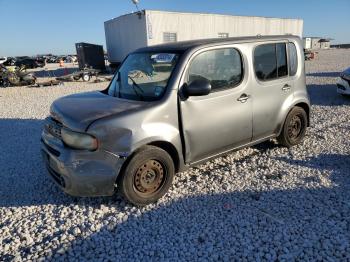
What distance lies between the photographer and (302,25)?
3070 centimetres

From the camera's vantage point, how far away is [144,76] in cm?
411

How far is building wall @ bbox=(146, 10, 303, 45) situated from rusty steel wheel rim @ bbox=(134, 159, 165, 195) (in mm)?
17739

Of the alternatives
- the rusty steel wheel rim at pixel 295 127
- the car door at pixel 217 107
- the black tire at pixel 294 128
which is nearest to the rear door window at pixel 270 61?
the car door at pixel 217 107

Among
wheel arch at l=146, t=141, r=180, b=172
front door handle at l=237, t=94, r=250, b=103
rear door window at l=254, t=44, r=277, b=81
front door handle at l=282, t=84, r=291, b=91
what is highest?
rear door window at l=254, t=44, r=277, b=81

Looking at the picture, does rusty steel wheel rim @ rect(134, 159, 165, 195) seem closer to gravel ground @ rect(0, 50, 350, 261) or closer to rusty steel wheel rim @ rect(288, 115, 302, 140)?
gravel ground @ rect(0, 50, 350, 261)

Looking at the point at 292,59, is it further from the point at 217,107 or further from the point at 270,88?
the point at 217,107

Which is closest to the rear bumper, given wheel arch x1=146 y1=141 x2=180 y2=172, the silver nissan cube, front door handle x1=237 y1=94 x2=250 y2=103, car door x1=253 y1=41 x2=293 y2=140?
the silver nissan cube

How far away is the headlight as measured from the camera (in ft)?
10.8

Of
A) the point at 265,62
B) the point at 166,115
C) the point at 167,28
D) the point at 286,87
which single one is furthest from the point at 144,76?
the point at 167,28

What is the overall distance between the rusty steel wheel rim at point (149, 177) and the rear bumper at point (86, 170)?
1.01 ft

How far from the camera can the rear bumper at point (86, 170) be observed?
3.30 metres

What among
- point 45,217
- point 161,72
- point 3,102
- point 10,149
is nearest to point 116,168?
point 45,217

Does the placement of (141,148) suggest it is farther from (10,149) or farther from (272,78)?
(10,149)

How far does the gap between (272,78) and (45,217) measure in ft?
12.6
